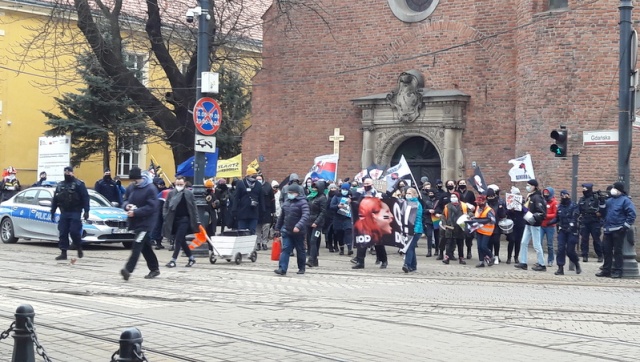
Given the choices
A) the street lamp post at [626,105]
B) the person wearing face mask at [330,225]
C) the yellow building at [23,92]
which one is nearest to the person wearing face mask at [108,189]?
the person wearing face mask at [330,225]

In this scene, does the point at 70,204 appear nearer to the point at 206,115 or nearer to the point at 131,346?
the point at 206,115

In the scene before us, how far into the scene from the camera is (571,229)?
58.0 ft

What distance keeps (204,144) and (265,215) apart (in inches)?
103

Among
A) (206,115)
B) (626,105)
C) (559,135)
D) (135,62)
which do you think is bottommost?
(559,135)

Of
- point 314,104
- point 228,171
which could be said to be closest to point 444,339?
point 228,171

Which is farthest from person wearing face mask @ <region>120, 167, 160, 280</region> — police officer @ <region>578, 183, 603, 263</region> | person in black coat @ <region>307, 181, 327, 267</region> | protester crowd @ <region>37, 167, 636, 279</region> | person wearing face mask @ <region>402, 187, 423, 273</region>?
police officer @ <region>578, 183, 603, 263</region>

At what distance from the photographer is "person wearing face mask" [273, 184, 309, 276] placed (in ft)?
52.6

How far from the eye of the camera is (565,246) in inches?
707

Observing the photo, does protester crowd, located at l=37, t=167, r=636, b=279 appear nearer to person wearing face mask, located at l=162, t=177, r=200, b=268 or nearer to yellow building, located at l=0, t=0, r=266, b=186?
person wearing face mask, located at l=162, t=177, r=200, b=268

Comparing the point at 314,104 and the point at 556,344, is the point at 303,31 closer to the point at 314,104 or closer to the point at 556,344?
the point at 314,104

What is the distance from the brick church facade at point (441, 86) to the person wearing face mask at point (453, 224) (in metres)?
4.69

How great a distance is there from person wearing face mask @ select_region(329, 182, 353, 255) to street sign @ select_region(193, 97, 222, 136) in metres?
3.44

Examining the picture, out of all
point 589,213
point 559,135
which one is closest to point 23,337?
point 559,135

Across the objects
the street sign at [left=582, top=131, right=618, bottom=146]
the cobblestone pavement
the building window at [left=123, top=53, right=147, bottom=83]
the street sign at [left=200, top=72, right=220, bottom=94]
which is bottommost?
the cobblestone pavement
